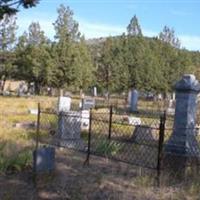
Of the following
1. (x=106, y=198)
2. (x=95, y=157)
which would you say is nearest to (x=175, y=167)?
(x=95, y=157)

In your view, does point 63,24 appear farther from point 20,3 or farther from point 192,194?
point 192,194

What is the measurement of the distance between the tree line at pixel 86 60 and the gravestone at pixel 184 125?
47.9 metres

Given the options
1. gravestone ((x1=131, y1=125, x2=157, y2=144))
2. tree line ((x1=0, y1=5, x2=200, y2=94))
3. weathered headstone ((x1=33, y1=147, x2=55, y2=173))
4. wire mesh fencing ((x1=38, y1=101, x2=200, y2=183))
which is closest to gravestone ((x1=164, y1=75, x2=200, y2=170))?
wire mesh fencing ((x1=38, y1=101, x2=200, y2=183))

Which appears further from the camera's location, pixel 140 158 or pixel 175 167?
pixel 140 158

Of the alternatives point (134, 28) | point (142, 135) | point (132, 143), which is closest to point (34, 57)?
point (134, 28)

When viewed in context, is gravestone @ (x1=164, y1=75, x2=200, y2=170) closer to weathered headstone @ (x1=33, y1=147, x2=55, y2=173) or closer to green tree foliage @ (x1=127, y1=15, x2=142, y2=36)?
weathered headstone @ (x1=33, y1=147, x2=55, y2=173)

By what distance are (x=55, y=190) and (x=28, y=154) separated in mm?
1900

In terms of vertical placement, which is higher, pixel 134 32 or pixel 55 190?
pixel 134 32

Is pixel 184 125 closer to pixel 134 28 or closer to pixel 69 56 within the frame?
pixel 69 56

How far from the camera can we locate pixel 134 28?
70.9m

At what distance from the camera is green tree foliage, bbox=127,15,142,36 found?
230ft


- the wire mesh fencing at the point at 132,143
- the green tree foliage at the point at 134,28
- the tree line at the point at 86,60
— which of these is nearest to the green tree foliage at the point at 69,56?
the tree line at the point at 86,60

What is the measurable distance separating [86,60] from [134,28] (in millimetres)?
10144

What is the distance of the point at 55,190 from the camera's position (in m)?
8.53
